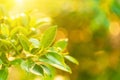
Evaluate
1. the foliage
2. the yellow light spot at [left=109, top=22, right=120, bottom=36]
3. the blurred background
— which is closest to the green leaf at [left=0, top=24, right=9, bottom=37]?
the foliage

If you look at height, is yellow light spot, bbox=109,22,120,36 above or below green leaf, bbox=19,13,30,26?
above

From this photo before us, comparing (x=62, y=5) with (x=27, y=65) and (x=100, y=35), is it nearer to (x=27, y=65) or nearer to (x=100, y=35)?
(x=100, y=35)

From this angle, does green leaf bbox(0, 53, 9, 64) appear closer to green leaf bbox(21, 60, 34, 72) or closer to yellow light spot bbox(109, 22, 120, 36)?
green leaf bbox(21, 60, 34, 72)

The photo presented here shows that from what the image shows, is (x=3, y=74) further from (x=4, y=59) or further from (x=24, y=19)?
(x=24, y=19)

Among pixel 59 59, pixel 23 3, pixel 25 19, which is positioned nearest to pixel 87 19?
pixel 23 3

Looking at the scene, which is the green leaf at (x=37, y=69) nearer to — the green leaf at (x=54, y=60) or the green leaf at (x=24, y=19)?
the green leaf at (x=54, y=60)

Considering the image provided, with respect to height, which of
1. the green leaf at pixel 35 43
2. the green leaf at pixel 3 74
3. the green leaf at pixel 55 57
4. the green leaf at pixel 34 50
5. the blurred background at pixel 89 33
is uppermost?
the blurred background at pixel 89 33

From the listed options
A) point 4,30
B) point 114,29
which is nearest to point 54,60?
point 4,30

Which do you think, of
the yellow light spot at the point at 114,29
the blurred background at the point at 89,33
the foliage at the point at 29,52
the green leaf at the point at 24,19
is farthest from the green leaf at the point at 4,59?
the yellow light spot at the point at 114,29
